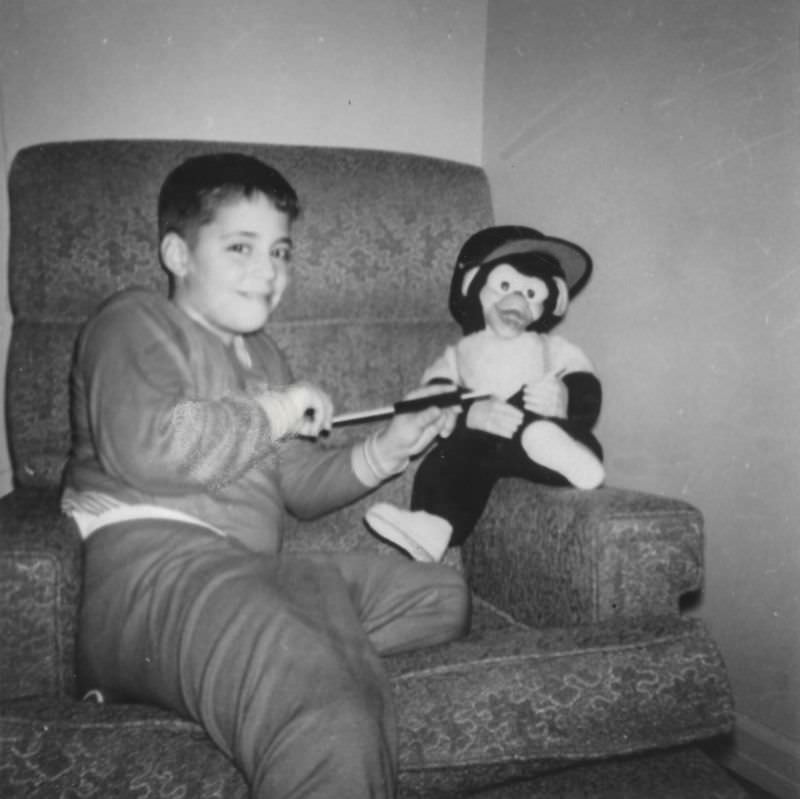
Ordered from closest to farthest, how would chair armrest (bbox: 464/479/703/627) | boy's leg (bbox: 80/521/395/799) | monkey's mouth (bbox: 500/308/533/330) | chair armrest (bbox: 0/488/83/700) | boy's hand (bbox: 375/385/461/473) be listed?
1. boy's leg (bbox: 80/521/395/799)
2. chair armrest (bbox: 0/488/83/700)
3. chair armrest (bbox: 464/479/703/627)
4. boy's hand (bbox: 375/385/461/473)
5. monkey's mouth (bbox: 500/308/533/330)

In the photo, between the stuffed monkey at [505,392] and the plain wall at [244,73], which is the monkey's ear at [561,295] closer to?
the stuffed monkey at [505,392]

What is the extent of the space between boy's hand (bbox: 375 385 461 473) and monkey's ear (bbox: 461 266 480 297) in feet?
0.81

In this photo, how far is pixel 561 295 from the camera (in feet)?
4.17

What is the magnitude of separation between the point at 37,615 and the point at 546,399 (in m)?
0.78

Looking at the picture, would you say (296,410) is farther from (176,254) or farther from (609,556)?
(609,556)

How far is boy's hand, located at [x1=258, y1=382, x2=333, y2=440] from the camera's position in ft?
3.15

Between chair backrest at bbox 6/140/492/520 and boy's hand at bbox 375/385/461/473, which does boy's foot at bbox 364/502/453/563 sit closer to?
Answer: boy's hand at bbox 375/385/461/473

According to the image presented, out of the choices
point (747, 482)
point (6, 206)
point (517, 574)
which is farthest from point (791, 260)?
point (6, 206)

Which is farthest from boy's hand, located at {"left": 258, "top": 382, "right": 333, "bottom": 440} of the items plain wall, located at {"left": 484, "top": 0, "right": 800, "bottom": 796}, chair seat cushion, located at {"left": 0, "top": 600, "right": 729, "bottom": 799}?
plain wall, located at {"left": 484, "top": 0, "right": 800, "bottom": 796}

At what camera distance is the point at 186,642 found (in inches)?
29.5

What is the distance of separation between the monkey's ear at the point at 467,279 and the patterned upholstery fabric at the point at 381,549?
0.36 feet

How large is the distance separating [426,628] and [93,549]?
43cm

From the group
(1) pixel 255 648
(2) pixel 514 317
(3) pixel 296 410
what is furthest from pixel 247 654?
(2) pixel 514 317

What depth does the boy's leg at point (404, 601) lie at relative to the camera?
98cm
